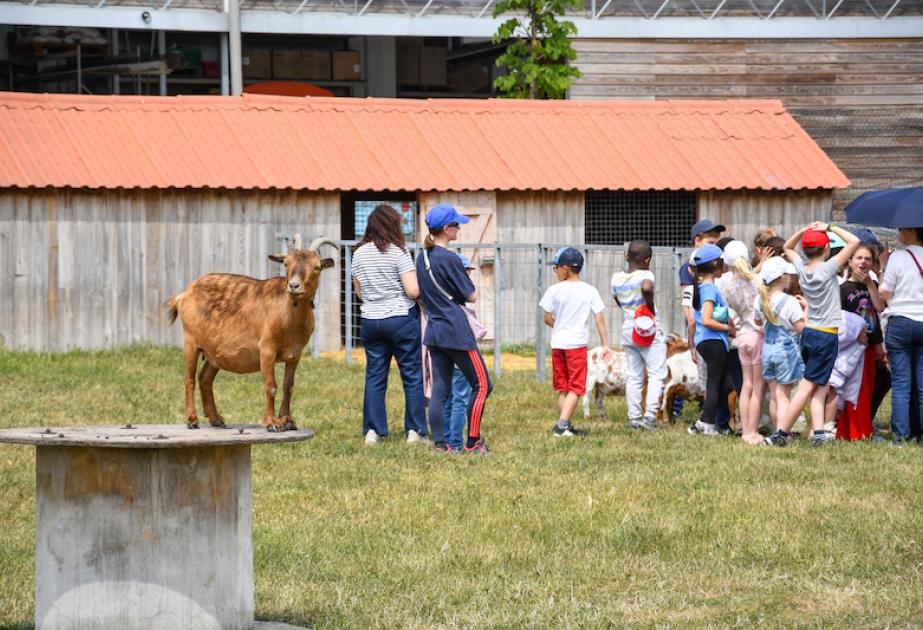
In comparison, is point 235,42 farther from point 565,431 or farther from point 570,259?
point 565,431

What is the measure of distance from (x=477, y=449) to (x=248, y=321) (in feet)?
10.6

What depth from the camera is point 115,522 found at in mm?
5797

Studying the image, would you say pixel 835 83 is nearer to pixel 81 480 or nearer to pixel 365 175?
pixel 365 175

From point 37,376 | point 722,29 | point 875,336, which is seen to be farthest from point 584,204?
point 875,336

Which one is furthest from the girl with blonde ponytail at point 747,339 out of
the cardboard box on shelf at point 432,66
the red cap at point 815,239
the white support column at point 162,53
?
the cardboard box on shelf at point 432,66

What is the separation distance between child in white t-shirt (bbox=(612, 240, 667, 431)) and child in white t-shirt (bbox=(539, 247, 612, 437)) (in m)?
0.35

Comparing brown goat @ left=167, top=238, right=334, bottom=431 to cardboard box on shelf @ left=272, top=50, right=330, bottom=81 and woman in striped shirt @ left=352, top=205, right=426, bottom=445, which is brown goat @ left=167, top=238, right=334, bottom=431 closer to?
woman in striped shirt @ left=352, top=205, right=426, bottom=445

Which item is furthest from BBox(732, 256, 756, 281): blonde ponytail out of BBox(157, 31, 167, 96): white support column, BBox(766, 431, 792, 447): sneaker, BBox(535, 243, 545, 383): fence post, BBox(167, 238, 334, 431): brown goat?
BBox(157, 31, 167, 96): white support column

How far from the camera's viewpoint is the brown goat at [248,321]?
8.38 m

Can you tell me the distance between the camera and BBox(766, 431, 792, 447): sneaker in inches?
464

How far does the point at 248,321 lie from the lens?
28.0ft

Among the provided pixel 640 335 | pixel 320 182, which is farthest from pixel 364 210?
pixel 640 335

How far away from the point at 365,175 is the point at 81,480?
1673 cm

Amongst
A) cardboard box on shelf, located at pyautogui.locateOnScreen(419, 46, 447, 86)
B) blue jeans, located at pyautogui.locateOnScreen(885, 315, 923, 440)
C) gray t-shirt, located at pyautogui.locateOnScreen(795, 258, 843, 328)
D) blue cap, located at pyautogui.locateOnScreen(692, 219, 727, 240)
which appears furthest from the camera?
cardboard box on shelf, located at pyautogui.locateOnScreen(419, 46, 447, 86)
